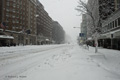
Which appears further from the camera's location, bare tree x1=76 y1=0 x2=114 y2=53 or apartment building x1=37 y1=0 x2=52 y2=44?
apartment building x1=37 y1=0 x2=52 y2=44

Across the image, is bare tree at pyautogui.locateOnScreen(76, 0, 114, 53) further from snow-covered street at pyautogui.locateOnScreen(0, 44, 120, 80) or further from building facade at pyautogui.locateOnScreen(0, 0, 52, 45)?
building facade at pyautogui.locateOnScreen(0, 0, 52, 45)

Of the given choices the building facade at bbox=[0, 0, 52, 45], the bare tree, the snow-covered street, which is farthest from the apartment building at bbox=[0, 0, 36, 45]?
the snow-covered street

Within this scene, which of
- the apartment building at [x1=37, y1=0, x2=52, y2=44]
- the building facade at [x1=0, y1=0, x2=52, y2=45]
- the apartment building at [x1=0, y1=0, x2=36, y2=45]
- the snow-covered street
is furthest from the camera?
the apartment building at [x1=37, y1=0, x2=52, y2=44]

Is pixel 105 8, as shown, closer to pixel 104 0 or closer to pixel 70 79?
pixel 104 0

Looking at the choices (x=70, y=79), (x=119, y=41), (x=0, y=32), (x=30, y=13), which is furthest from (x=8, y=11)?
(x=70, y=79)

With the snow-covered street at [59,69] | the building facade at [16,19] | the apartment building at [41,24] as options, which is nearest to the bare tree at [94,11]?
the snow-covered street at [59,69]

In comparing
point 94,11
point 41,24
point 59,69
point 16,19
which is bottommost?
point 59,69

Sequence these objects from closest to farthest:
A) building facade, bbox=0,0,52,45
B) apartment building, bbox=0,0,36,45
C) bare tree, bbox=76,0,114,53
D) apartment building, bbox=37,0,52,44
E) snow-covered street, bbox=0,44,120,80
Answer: snow-covered street, bbox=0,44,120,80 → bare tree, bbox=76,0,114,53 → building facade, bbox=0,0,52,45 → apartment building, bbox=0,0,36,45 → apartment building, bbox=37,0,52,44

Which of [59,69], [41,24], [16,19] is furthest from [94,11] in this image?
[41,24]

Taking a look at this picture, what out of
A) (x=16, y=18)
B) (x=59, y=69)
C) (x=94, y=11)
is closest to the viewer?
(x=59, y=69)

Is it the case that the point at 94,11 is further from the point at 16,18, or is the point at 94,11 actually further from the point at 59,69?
the point at 16,18

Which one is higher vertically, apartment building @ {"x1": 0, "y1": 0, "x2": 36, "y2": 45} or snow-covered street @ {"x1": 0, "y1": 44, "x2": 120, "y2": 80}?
apartment building @ {"x1": 0, "y1": 0, "x2": 36, "y2": 45}

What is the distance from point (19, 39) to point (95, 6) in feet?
149

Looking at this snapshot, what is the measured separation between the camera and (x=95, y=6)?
16.2 metres
